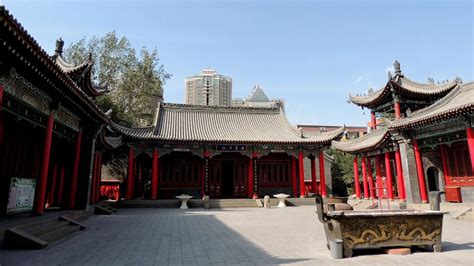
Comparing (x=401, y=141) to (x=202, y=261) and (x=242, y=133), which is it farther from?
(x=202, y=261)

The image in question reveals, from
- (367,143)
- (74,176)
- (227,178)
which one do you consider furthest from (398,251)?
(227,178)

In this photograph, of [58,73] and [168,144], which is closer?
[58,73]

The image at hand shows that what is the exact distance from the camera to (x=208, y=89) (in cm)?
6231

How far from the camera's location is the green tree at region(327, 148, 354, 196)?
27656 millimetres

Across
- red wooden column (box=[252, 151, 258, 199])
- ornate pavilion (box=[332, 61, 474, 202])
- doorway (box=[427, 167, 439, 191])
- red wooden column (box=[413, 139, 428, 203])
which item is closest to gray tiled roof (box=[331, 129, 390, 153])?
ornate pavilion (box=[332, 61, 474, 202])

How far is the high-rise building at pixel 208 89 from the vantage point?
6222 centimetres

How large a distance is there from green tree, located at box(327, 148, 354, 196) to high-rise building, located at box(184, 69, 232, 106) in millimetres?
36210

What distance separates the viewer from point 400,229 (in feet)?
18.6

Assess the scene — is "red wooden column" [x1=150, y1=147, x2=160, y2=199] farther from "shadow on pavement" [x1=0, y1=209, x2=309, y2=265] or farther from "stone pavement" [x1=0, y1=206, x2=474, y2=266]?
"shadow on pavement" [x1=0, y1=209, x2=309, y2=265]

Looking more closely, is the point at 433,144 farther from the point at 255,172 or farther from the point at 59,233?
the point at 59,233

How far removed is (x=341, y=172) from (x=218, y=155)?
555 inches

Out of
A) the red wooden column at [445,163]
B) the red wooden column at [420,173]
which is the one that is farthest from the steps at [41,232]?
the red wooden column at [445,163]

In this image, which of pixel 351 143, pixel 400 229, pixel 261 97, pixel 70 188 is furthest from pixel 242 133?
pixel 261 97

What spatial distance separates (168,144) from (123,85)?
29.1 ft
